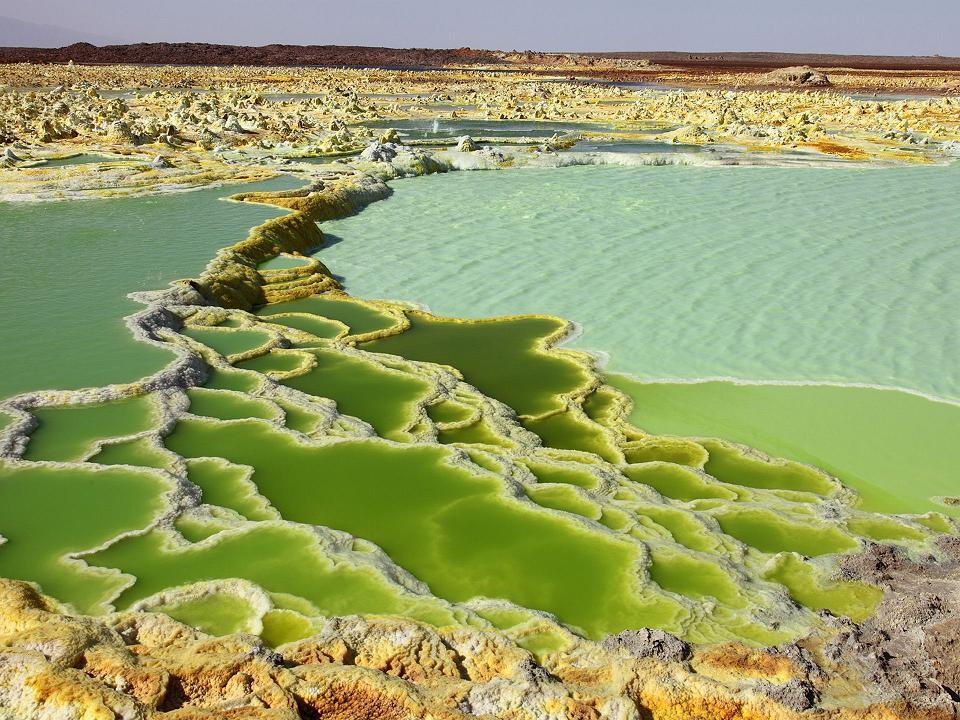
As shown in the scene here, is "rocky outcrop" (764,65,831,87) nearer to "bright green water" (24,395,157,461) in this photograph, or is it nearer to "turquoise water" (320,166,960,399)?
"turquoise water" (320,166,960,399)

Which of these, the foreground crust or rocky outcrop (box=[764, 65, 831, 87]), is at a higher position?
rocky outcrop (box=[764, 65, 831, 87])

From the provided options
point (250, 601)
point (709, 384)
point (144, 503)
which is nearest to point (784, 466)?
point (709, 384)

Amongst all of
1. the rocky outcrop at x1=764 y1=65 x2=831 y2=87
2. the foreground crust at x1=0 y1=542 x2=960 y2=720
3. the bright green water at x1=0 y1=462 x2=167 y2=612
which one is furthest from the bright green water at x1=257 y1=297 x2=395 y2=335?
the rocky outcrop at x1=764 y1=65 x2=831 y2=87

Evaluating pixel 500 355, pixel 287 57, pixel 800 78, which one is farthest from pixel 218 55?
pixel 500 355

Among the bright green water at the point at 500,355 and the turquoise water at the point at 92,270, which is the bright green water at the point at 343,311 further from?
the turquoise water at the point at 92,270

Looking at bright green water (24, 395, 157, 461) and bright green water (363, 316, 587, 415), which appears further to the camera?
bright green water (363, 316, 587, 415)

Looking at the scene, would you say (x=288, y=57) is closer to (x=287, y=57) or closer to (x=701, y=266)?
(x=287, y=57)

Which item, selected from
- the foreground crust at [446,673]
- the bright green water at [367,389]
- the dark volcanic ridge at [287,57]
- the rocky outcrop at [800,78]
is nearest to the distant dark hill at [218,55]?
the dark volcanic ridge at [287,57]
